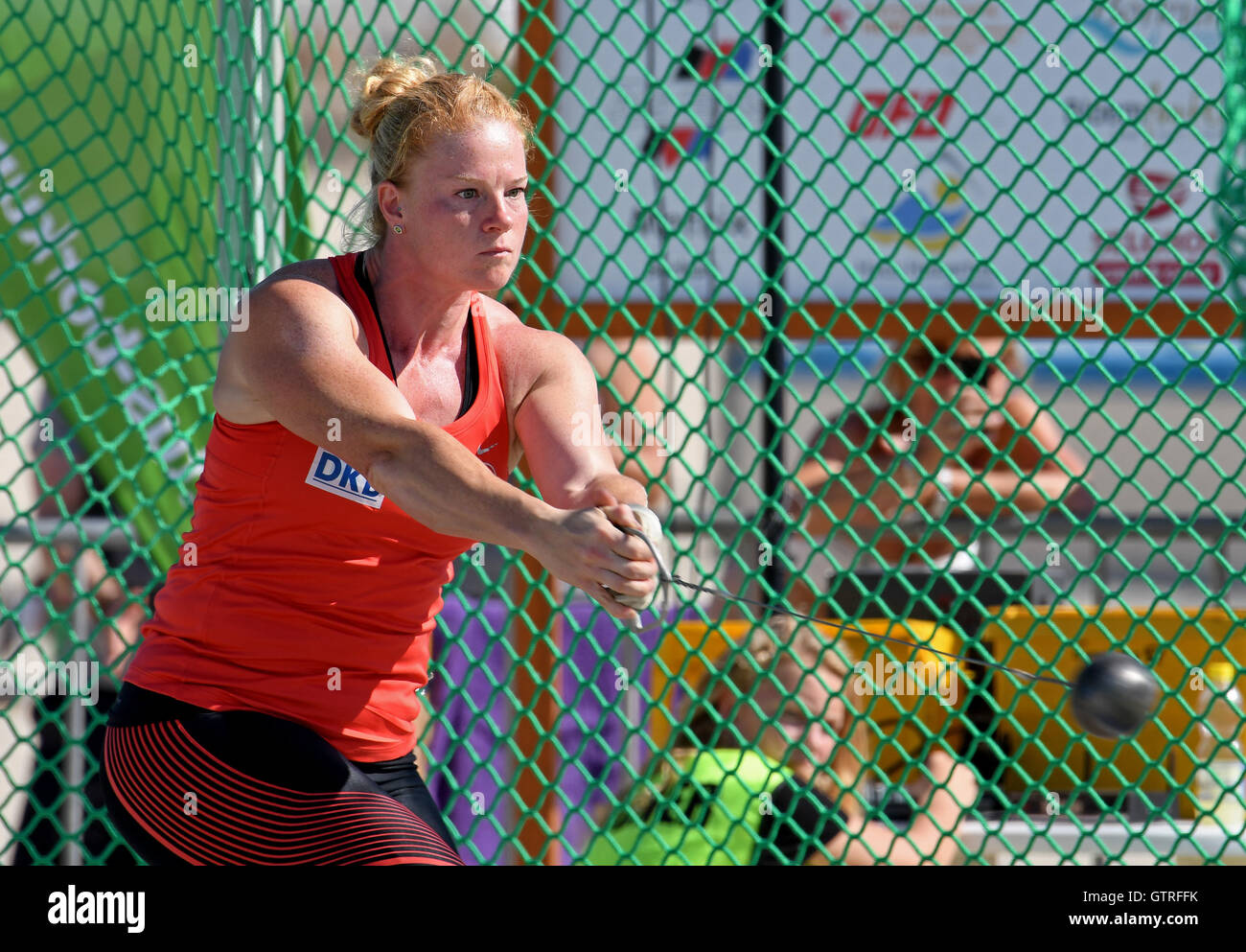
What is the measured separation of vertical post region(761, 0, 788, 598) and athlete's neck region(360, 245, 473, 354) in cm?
96

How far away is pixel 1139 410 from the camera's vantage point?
2.69 meters

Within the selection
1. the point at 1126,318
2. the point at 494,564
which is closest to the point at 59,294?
the point at 494,564

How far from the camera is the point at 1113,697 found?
1832 millimetres

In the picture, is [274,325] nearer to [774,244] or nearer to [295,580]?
[295,580]

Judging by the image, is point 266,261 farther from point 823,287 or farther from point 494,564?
point 823,287

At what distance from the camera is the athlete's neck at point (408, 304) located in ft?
6.37

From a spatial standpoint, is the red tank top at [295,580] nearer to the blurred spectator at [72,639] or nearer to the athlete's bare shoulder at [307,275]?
the athlete's bare shoulder at [307,275]

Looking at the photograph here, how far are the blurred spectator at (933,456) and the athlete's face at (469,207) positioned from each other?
1096 mm

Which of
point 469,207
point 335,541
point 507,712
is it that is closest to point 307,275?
point 469,207

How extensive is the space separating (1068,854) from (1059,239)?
48.0 inches

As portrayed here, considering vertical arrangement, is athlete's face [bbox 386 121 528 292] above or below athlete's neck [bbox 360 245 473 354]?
above

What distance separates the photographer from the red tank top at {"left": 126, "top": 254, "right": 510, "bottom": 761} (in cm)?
186

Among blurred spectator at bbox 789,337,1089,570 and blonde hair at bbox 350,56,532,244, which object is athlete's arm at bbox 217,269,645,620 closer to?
blonde hair at bbox 350,56,532,244

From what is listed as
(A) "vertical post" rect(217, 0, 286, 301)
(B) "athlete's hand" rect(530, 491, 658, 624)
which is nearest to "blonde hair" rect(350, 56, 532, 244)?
(B) "athlete's hand" rect(530, 491, 658, 624)
